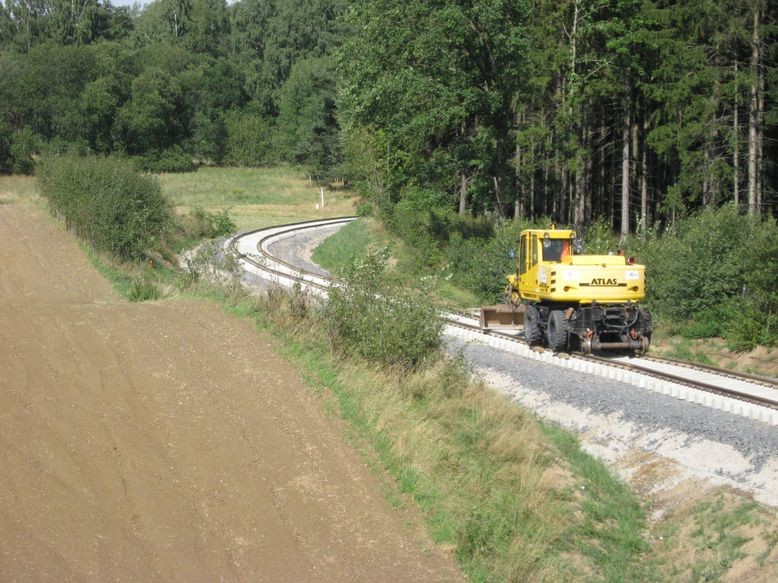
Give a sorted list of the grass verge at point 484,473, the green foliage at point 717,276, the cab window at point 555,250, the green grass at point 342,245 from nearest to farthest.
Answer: the grass verge at point 484,473 < the cab window at point 555,250 < the green foliage at point 717,276 < the green grass at point 342,245

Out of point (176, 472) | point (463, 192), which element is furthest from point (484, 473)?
point (463, 192)

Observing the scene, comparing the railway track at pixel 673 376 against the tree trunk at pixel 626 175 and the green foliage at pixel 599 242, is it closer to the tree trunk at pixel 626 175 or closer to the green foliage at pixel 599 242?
the green foliage at pixel 599 242

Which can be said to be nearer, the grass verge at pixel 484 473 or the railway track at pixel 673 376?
the grass verge at pixel 484 473

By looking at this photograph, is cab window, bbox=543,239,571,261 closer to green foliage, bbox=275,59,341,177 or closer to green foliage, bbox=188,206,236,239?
green foliage, bbox=188,206,236,239

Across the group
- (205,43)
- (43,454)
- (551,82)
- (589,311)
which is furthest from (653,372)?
(205,43)

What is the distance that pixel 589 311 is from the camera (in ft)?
59.2

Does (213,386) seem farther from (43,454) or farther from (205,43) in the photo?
(205,43)

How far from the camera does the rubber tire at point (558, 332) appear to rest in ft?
59.8

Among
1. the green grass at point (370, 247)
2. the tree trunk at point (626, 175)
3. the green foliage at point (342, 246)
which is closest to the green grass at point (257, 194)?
the green foliage at point (342, 246)

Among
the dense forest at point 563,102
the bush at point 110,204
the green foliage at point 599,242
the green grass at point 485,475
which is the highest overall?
the dense forest at point 563,102

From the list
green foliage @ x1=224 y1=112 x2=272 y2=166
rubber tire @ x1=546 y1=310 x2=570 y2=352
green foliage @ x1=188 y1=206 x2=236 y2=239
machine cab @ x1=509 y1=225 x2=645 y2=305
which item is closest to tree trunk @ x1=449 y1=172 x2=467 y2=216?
green foliage @ x1=188 y1=206 x2=236 y2=239

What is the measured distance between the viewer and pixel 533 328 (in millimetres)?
19438

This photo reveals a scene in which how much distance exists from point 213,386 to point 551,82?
29.4 meters

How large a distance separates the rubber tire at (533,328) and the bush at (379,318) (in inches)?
176
